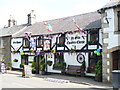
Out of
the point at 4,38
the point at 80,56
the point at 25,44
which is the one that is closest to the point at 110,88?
the point at 80,56

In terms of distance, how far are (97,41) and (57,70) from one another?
5.71 meters

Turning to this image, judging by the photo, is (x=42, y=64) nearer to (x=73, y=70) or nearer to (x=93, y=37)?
(x=73, y=70)

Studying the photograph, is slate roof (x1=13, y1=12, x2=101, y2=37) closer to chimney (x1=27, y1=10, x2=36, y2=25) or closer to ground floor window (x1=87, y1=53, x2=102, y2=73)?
ground floor window (x1=87, y1=53, x2=102, y2=73)

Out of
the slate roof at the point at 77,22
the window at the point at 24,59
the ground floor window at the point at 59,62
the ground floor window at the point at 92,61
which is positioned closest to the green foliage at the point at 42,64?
the ground floor window at the point at 59,62

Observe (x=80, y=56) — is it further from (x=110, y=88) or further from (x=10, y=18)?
(x=10, y=18)

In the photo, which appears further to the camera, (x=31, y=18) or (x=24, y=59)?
(x=31, y=18)

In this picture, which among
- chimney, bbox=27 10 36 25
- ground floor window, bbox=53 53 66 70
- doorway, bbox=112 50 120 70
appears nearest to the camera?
doorway, bbox=112 50 120 70

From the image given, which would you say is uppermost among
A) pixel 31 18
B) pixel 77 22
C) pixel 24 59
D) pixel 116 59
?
pixel 31 18

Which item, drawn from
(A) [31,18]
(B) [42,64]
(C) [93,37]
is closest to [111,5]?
(C) [93,37]

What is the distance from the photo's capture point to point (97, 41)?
1667cm

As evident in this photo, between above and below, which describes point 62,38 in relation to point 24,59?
above

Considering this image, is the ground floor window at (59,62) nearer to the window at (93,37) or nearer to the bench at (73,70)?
the bench at (73,70)

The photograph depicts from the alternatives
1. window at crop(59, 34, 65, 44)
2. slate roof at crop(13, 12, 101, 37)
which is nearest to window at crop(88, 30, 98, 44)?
slate roof at crop(13, 12, 101, 37)

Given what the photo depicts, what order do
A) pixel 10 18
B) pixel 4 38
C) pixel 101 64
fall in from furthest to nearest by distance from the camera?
1. pixel 10 18
2. pixel 4 38
3. pixel 101 64
